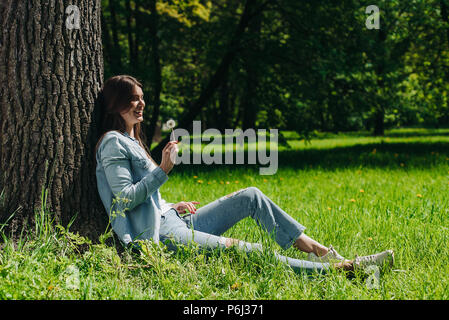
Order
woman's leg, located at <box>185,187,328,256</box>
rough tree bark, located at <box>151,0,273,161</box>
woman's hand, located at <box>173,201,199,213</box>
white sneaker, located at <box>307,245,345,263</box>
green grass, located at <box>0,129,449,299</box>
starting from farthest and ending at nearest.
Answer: rough tree bark, located at <box>151,0,273,161</box> < woman's hand, located at <box>173,201,199,213</box> < woman's leg, located at <box>185,187,328,256</box> < white sneaker, located at <box>307,245,345,263</box> < green grass, located at <box>0,129,449,299</box>

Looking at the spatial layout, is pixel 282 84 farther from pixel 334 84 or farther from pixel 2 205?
pixel 2 205

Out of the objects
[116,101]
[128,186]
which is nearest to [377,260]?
[128,186]

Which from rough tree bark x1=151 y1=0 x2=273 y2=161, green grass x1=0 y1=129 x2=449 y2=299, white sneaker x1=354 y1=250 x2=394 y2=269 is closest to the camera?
green grass x1=0 y1=129 x2=449 y2=299

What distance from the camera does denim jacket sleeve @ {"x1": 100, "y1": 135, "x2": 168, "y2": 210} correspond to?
256cm

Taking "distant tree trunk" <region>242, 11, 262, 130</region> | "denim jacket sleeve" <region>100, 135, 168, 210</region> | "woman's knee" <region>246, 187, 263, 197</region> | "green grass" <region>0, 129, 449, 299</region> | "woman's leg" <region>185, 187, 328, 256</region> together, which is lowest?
"green grass" <region>0, 129, 449, 299</region>

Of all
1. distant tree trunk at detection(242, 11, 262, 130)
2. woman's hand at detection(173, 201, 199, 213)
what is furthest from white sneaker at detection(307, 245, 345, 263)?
distant tree trunk at detection(242, 11, 262, 130)

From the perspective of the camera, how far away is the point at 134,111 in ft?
9.37

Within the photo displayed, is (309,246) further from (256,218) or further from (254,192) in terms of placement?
(254,192)

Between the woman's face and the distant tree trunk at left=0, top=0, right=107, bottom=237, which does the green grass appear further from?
the woman's face

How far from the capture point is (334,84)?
8.86m

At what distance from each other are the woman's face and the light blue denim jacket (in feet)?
0.43

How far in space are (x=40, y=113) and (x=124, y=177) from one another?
68 cm

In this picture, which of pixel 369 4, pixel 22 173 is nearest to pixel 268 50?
pixel 369 4

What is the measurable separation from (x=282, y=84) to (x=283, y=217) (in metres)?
6.62
